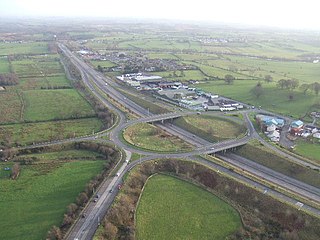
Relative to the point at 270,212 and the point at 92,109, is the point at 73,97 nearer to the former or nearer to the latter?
the point at 92,109

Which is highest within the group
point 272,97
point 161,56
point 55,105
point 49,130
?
point 272,97

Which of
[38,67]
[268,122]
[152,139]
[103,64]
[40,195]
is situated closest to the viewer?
[40,195]

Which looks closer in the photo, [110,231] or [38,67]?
[110,231]

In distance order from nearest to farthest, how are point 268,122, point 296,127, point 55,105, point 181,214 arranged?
point 181,214 < point 296,127 < point 268,122 < point 55,105

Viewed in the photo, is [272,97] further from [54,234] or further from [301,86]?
[54,234]

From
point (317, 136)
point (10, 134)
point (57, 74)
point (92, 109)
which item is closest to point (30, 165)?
point (10, 134)

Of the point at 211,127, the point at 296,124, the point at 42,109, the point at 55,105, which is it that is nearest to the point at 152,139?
the point at 211,127
